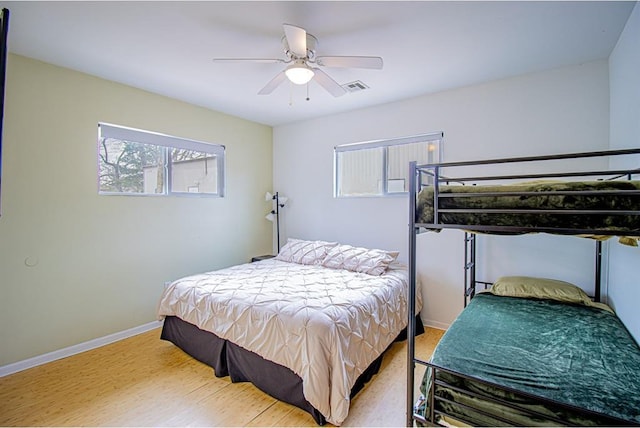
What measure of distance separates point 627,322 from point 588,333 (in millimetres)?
323

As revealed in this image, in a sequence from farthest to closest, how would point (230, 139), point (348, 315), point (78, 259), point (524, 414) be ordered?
point (230, 139) → point (78, 259) → point (348, 315) → point (524, 414)

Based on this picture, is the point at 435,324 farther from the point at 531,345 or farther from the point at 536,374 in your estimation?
the point at 536,374

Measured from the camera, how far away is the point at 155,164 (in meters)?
3.28

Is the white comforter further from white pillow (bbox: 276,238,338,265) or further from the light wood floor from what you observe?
white pillow (bbox: 276,238,338,265)

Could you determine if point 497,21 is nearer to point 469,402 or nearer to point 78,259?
point 469,402

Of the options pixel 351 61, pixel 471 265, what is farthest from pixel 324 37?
pixel 471 265

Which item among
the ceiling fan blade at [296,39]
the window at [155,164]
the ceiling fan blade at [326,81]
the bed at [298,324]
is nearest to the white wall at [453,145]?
the bed at [298,324]

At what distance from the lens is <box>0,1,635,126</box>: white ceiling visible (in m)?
1.79

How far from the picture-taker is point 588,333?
169 cm

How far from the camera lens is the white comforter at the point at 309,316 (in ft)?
5.80

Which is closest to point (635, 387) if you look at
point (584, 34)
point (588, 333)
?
point (588, 333)

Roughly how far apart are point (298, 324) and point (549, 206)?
4.85 ft

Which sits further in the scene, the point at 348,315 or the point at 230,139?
the point at 230,139

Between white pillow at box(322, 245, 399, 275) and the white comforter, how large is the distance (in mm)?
96
